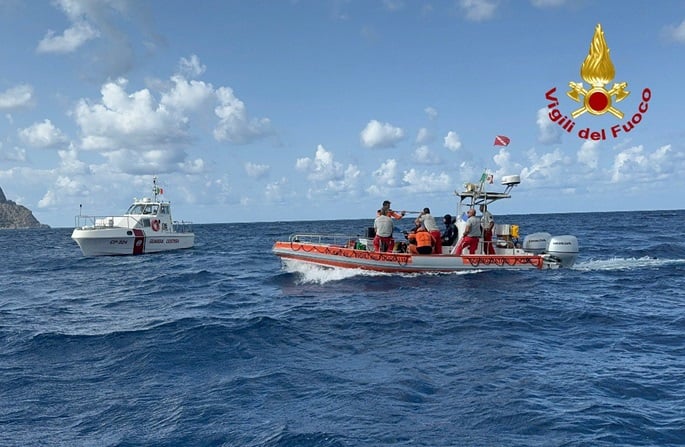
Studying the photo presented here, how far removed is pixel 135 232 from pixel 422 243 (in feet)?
76.6

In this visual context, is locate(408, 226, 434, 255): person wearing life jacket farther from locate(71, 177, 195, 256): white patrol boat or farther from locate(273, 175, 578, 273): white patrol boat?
locate(71, 177, 195, 256): white patrol boat

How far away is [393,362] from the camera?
859cm

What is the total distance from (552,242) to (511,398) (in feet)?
46.3

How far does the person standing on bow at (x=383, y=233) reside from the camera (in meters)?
18.3

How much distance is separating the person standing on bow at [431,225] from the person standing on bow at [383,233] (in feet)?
3.43

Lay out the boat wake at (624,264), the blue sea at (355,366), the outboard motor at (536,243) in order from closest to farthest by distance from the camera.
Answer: the blue sea at (355,366) → the outboard motor at (536,243) → the boat wake at (624,264)

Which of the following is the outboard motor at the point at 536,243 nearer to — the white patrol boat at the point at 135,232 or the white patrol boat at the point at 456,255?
the white patrol boat at the point at 456,255

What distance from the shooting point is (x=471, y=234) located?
1845 cm

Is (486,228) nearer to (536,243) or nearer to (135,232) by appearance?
(536,243)

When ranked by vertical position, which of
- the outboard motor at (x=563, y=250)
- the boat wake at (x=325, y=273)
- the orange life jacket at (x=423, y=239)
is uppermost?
the orange life jacket at (x=423, y=239)

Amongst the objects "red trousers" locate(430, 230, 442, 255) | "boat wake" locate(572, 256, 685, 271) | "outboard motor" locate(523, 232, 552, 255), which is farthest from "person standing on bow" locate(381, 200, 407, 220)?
"boat wake" locate(572, 256, 685, 271)

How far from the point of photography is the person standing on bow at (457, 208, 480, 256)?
18.3 m

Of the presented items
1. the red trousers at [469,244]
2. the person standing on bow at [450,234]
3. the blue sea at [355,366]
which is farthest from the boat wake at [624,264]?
the person standing on bow at [450,234]

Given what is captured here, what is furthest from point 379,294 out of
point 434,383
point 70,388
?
point 70,388
